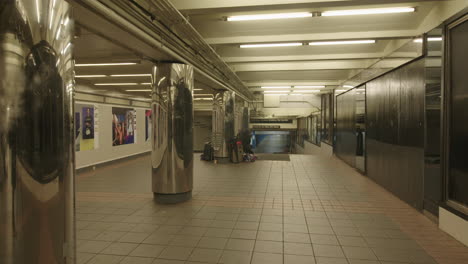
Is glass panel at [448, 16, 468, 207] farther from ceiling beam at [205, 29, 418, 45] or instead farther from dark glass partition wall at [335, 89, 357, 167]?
dark glass partition wall at [335, 89, 357, 167]

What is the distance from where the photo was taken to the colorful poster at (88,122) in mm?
8500

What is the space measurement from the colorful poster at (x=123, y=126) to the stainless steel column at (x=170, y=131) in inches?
231

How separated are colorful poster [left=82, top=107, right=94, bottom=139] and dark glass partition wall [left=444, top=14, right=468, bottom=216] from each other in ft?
28.8

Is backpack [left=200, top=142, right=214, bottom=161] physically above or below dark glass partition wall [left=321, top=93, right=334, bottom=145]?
below

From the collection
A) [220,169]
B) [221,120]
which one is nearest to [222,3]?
[220,169]

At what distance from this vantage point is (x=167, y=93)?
4934 millimetres

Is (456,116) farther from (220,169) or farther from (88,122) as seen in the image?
(88,122)

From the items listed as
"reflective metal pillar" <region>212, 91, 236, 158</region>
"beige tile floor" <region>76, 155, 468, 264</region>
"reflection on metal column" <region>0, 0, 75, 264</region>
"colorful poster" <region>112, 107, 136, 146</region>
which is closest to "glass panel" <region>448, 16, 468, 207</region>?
"beige tile floor" <region>76, 155, 468, 264</region>

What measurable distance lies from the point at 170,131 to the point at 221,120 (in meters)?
5.29

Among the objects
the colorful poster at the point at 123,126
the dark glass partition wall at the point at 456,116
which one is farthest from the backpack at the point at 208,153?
the dark glass partition wall at the point at 456,116

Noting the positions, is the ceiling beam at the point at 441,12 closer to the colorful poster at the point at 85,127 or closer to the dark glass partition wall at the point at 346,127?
the dark glass partition wall at the point at 346,127

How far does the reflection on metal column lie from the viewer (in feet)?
5.32

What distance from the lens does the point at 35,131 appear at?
5.78 ft

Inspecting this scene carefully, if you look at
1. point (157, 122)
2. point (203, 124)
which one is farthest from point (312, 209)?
point (203, 124)
